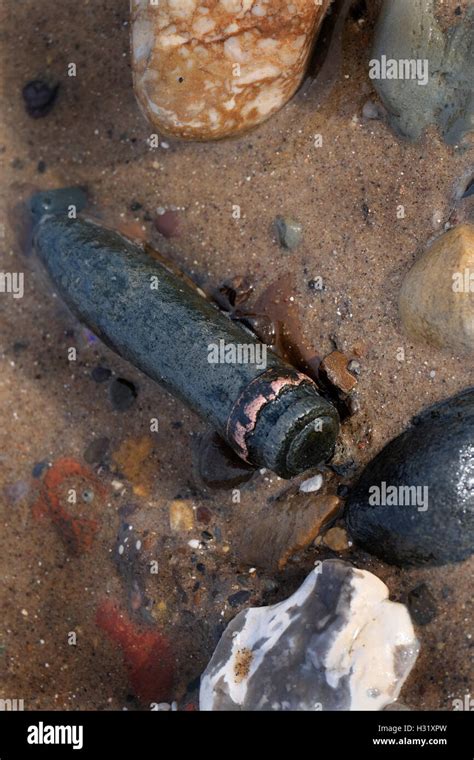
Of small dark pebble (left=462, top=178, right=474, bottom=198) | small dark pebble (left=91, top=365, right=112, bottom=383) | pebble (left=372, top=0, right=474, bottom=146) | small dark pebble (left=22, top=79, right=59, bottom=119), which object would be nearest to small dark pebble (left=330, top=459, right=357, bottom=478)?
small dark pebble (left=91, top=365, right=112, bottom=383)

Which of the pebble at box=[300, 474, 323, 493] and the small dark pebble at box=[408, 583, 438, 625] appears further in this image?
the pebble at box=[300, 474, 323, 493]

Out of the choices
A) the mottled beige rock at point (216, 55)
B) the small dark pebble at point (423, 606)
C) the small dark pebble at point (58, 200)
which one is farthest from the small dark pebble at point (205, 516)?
the mottled beige rock at point (216, 55)

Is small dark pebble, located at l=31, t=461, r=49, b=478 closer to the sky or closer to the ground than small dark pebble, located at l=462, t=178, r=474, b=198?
closer to the ground

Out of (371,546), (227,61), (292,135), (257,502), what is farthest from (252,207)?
(371,546)

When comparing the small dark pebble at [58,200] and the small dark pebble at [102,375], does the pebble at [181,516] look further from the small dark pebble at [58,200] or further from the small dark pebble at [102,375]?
the small dark pebble at [58,200]

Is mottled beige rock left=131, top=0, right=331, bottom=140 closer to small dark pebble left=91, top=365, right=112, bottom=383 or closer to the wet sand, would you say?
the wet sand

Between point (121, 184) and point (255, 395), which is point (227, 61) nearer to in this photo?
point (121, 184)
